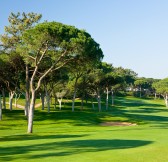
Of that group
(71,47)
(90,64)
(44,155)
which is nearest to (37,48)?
(71,47)

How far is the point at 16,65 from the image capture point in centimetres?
5525

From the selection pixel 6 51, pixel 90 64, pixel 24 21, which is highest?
pixel 24 21

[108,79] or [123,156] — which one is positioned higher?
[108,79]

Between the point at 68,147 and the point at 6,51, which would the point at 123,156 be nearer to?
the point at 68,147

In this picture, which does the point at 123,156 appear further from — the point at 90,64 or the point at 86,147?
the point at 90,64

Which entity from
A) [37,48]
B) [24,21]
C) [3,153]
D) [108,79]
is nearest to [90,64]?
[37,48]

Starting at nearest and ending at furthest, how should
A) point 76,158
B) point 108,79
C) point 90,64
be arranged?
point 76,158 < point 90,64 < point 108,79

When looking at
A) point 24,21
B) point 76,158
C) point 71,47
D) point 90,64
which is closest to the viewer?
point 76,158

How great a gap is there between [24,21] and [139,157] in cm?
4023

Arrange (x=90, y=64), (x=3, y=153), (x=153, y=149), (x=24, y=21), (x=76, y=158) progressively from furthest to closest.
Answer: (x=24, y=21), (x=90, y=64), (x=153, y=149), (x=3, y=153), (x=76, y=158)

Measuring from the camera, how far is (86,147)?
21000mm

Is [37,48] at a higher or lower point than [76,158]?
higher

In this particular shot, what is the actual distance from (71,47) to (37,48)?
3.95m

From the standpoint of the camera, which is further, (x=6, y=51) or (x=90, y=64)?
(x=6, y=51)
